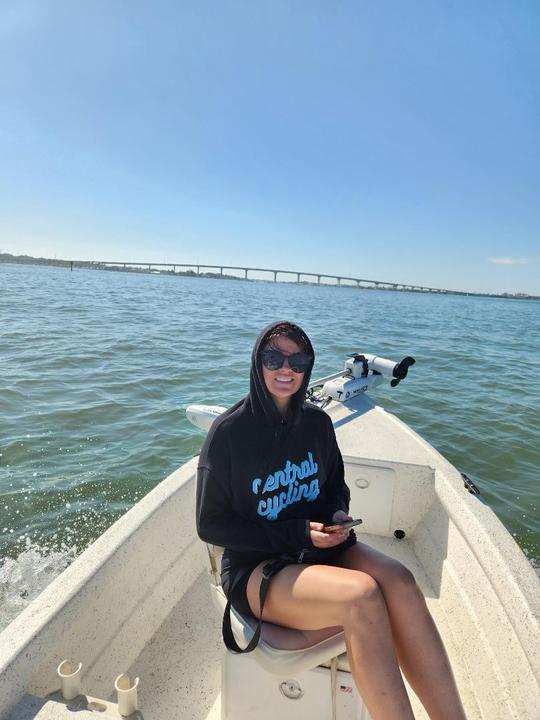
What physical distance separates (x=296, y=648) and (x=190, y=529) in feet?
4.29

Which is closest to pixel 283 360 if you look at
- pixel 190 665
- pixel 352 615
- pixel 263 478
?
pixel 263 478

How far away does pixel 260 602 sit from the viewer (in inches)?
65.1

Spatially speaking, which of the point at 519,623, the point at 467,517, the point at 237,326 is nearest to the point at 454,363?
the point at 237,326

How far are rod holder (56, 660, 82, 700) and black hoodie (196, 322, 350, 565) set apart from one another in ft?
2.13

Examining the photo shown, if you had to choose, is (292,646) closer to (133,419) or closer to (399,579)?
(399,579)

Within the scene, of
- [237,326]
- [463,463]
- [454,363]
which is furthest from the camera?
[237,326]

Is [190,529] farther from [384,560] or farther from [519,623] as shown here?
[519,623]

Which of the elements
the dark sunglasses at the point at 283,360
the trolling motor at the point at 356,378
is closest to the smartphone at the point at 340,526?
the dark sunglasses at the point at 283,360

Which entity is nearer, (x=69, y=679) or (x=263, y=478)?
(x=69, y=679)

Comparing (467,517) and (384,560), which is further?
(467,517)

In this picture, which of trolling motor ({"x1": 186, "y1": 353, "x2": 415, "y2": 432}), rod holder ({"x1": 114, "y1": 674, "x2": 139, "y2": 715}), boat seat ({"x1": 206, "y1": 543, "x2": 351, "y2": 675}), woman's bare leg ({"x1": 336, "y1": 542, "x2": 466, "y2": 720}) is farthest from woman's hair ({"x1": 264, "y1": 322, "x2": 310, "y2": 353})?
trolling motor ({"x1": 186, "y1": 353, "x2": 415, "y2": 432})

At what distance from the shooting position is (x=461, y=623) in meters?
2.39

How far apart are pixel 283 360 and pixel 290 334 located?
5.0 inches

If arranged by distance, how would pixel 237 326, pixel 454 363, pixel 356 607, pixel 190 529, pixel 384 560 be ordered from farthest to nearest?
pixel 237 326, pixel 454 363, pixel 190 529, pixel 384 560, pixel 356 607
